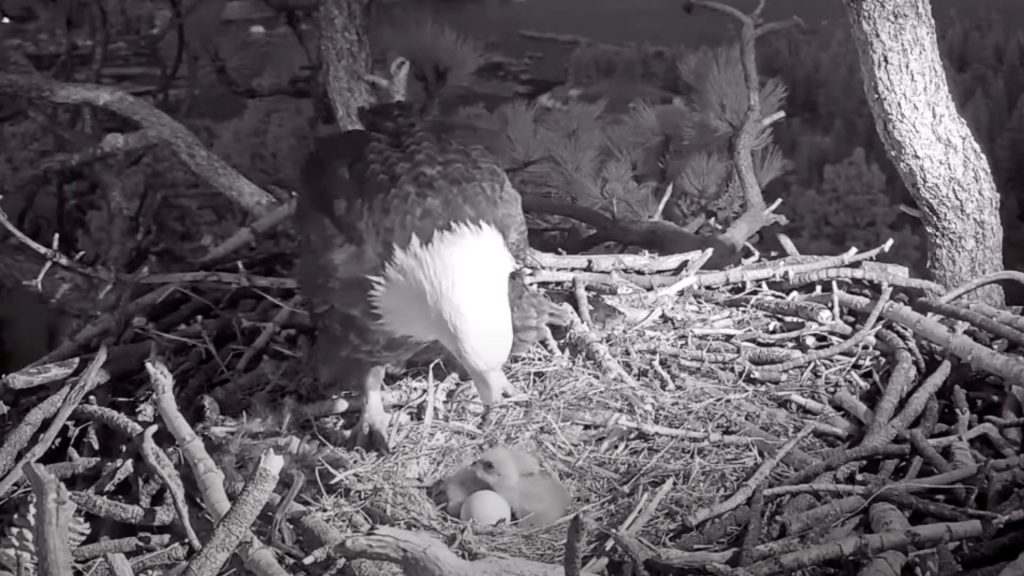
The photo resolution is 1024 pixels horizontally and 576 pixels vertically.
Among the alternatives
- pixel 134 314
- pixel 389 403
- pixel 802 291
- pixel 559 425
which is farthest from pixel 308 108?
pixel 802 291

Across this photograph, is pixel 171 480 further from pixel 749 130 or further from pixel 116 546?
pixel 749 130

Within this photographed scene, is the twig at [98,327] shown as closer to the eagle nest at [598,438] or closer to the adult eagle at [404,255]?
the eagle nest at [598,438]

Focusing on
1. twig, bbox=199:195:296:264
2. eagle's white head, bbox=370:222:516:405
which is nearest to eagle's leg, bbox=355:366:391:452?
eagle's white head, bbox=370:222:516:405

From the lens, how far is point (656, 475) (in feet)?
4.10

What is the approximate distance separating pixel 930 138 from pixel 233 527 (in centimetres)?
114

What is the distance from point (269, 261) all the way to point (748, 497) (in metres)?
1.05

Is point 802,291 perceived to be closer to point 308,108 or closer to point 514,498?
point 514,498

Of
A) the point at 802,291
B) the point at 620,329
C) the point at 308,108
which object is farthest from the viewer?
the point at 308,108

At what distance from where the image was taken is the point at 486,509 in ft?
3.90

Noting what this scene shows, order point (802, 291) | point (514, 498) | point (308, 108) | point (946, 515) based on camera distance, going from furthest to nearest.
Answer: point (308, 108) < point (802, 291) < point (514, 498) < point (946, 515)

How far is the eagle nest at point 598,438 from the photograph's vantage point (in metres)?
1.06

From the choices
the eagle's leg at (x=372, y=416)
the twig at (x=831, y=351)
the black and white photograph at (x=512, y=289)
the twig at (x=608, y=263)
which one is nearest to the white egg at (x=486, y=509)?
the black and white photograph at (x=512, y=289)

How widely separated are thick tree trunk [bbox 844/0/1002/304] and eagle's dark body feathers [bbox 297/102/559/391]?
58 cm

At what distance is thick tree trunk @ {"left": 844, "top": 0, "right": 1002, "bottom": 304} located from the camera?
142 centimetres
